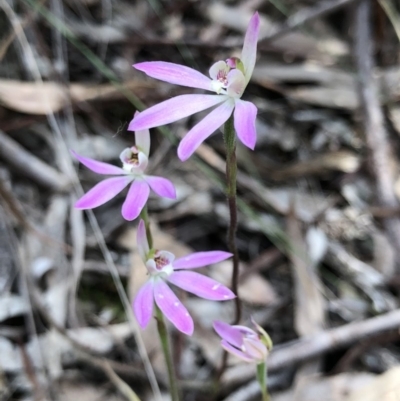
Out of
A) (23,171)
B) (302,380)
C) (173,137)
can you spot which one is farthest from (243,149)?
(302,380)

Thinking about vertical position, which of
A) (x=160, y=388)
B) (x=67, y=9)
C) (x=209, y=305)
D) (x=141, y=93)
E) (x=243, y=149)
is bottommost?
(x=160, y=388)

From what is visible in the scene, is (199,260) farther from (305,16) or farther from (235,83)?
(305,16)

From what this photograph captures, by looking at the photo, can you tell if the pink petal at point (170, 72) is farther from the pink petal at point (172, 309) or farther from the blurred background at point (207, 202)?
the blurred background at point (207, 202)

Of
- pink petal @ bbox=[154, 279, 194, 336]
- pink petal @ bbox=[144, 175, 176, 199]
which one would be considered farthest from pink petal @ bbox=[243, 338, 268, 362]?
pink petal @ bbox=[144, 175, 176, 199]

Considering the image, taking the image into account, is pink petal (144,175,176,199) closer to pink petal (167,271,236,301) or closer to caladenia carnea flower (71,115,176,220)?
caladenia carnea flower (71,115,176,220)

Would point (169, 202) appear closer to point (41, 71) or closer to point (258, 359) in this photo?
point (41, 71)

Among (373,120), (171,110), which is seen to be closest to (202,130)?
(171,110)

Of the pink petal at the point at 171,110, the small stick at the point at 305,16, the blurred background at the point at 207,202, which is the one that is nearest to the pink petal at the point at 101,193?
the pink petal at the point at 171,110
